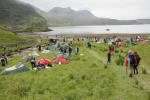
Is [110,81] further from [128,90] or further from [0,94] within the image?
[0,94]

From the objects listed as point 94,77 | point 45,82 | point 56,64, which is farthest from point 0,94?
point 56,64

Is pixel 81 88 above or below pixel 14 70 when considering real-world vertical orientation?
above

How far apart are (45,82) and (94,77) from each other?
4452 millimetres

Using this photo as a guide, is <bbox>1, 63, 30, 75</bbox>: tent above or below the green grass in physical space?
below

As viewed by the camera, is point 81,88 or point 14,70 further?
point 14,70

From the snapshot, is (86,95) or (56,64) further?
(56,64)

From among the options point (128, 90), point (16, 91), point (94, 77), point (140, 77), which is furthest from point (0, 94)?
point (140, 77)

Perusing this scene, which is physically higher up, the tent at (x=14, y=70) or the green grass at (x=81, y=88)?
the green grass at (x=81, y=88)

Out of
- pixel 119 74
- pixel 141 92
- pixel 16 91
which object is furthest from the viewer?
pixel 119 74

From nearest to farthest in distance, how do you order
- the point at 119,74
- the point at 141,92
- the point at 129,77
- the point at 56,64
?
the point at 141,92
the point at 129,77
the point at 119,74
the point at 56,64

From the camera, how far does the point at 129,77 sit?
87.3 ft

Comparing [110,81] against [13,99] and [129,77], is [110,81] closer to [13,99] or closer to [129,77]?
[129,77]

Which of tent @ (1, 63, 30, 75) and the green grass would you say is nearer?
the green grass

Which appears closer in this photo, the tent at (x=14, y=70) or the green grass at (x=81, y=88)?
the green grass at (x=81, y=88)
